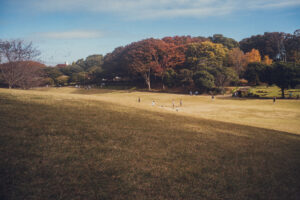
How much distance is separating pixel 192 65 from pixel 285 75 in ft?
102

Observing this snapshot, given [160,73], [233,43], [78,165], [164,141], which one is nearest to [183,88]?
[160,73]

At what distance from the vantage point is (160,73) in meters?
67.8

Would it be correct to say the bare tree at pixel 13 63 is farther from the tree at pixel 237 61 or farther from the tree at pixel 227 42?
the tree at pixel 227 42

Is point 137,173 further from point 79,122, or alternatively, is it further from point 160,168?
point 79,122

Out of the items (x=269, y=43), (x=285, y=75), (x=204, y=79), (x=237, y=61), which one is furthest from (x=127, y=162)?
(x=269, y=43)

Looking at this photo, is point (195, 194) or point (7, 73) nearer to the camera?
point (195, 194)

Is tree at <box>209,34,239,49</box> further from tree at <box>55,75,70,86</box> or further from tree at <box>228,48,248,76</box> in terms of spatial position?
tree at <box>55,75,70,86</box>

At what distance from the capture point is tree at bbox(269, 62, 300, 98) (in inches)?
1610

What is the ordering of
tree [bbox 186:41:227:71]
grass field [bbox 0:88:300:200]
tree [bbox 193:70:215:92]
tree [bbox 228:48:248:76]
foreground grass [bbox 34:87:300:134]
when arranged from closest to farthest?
grass field [bbox 0:88:300:200], foreground grass [bbox 34:87:300:134], tree [bbox 193:70:215:92], tree [bbox 186:41:227:71], tree [bbox 228:48:248:76]

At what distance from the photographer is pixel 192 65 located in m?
67.6

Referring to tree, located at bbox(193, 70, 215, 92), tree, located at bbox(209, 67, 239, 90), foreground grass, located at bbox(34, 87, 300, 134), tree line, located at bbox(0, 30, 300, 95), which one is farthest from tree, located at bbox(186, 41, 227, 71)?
foreground grass, located at bbox(34, 87, 300, 134)

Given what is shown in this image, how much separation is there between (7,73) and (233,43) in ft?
303

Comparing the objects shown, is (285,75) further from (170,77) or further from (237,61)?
(170,77)

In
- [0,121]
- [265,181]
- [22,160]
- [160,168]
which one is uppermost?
[0,121]
